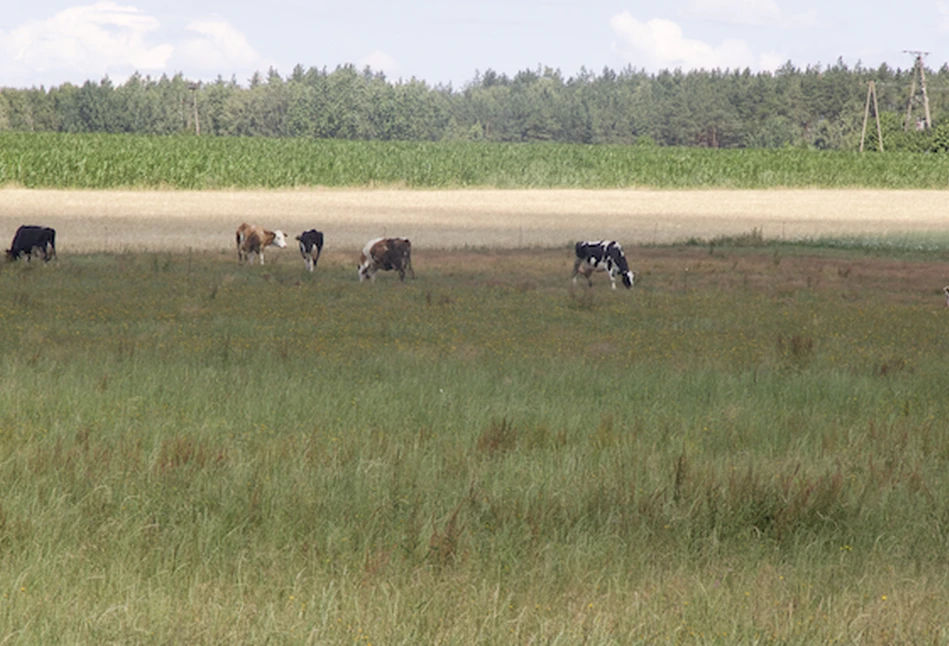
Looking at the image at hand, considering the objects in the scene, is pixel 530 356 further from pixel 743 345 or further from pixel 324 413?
pixel 324 413

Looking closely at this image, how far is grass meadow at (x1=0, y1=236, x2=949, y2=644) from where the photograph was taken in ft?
18.8

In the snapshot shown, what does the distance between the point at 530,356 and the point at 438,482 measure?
23.4 ft

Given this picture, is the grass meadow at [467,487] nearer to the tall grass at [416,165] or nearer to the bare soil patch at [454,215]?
the bare soil patch at [454,215]

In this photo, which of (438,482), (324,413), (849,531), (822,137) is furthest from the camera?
(822,137)

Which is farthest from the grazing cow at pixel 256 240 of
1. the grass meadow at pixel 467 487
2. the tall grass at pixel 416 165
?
the tall grass at pixel 416 165

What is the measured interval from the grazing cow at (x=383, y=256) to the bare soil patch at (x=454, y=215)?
400 inches

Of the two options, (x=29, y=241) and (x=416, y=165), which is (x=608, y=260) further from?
(x=416, y=165)

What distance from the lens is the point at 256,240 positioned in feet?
97.6

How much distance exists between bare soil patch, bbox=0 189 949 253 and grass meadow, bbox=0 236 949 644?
72.6 feet

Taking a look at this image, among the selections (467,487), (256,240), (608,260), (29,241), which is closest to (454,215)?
(256,240)

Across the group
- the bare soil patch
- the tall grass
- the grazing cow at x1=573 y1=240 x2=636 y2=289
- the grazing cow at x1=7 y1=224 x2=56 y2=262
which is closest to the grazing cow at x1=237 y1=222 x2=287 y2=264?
the grazing cow at x1=7 y1=224 x2=56 y2=262

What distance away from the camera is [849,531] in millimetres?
7457

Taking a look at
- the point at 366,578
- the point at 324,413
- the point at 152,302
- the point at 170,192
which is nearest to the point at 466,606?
the point at 366,578

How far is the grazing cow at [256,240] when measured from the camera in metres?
29.8
